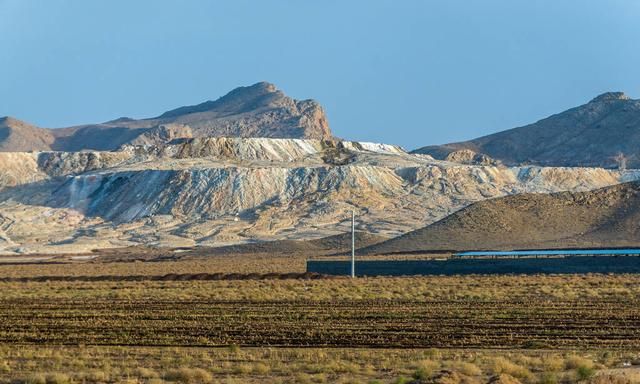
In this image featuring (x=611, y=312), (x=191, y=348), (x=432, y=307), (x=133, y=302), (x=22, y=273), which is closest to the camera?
(x=191, y=348)

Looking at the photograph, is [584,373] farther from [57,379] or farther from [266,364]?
[57,379]

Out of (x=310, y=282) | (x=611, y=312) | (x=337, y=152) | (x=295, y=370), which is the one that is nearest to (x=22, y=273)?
(x=310, y=282)

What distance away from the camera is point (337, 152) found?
510 feet

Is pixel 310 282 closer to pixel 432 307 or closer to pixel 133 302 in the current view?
pixel 133 302

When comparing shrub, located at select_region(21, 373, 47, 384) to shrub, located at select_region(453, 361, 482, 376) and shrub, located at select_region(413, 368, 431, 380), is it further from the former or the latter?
shrub, located at select_region(453, 361, 482, 376)

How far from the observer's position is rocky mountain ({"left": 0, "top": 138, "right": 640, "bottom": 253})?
122688 millimetres

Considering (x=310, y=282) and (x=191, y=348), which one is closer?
(x=191, y=348)

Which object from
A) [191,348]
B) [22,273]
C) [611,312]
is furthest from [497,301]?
[22,273]

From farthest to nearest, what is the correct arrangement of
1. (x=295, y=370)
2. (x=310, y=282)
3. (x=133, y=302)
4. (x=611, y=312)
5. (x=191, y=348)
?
(x=310, y=282) → (x=133, y=302) → (x=611, y=312) → (x=191, y=348) → (x=295, y=370)

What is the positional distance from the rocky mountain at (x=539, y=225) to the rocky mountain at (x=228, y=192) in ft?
40.2

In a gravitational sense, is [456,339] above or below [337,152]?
below

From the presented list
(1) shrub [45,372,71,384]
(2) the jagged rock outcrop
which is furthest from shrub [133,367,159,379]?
(2) the jagged rock outcrop

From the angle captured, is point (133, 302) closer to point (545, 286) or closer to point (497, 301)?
point (497, 301)

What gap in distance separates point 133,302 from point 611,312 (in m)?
16.0
